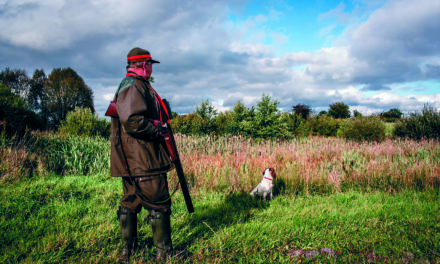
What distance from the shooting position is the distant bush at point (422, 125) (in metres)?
12.0

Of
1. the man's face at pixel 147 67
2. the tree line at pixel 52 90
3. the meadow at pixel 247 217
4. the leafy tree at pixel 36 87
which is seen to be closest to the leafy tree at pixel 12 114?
the meadow at pixel 247 217

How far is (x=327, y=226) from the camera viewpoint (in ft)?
11.7

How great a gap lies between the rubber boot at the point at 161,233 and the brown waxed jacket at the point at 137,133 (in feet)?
1.48

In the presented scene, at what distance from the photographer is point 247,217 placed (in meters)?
3.95

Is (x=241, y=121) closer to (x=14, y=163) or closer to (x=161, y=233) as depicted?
(x=14, y=163)

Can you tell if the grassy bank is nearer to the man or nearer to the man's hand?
the man

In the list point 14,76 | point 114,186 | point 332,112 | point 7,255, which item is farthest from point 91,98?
point 7,255

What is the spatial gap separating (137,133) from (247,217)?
2449mm

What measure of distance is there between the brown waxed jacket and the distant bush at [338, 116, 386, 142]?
46.2 ft

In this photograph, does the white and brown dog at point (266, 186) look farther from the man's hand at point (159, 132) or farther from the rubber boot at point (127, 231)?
the man's hand at point (159, 132)

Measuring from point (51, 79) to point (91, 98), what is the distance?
511cm

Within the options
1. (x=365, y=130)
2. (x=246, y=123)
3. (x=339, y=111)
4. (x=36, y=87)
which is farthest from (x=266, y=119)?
(x=36, y=87)

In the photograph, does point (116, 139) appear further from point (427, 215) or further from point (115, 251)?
point (427, 215)

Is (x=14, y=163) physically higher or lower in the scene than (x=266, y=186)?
higher
